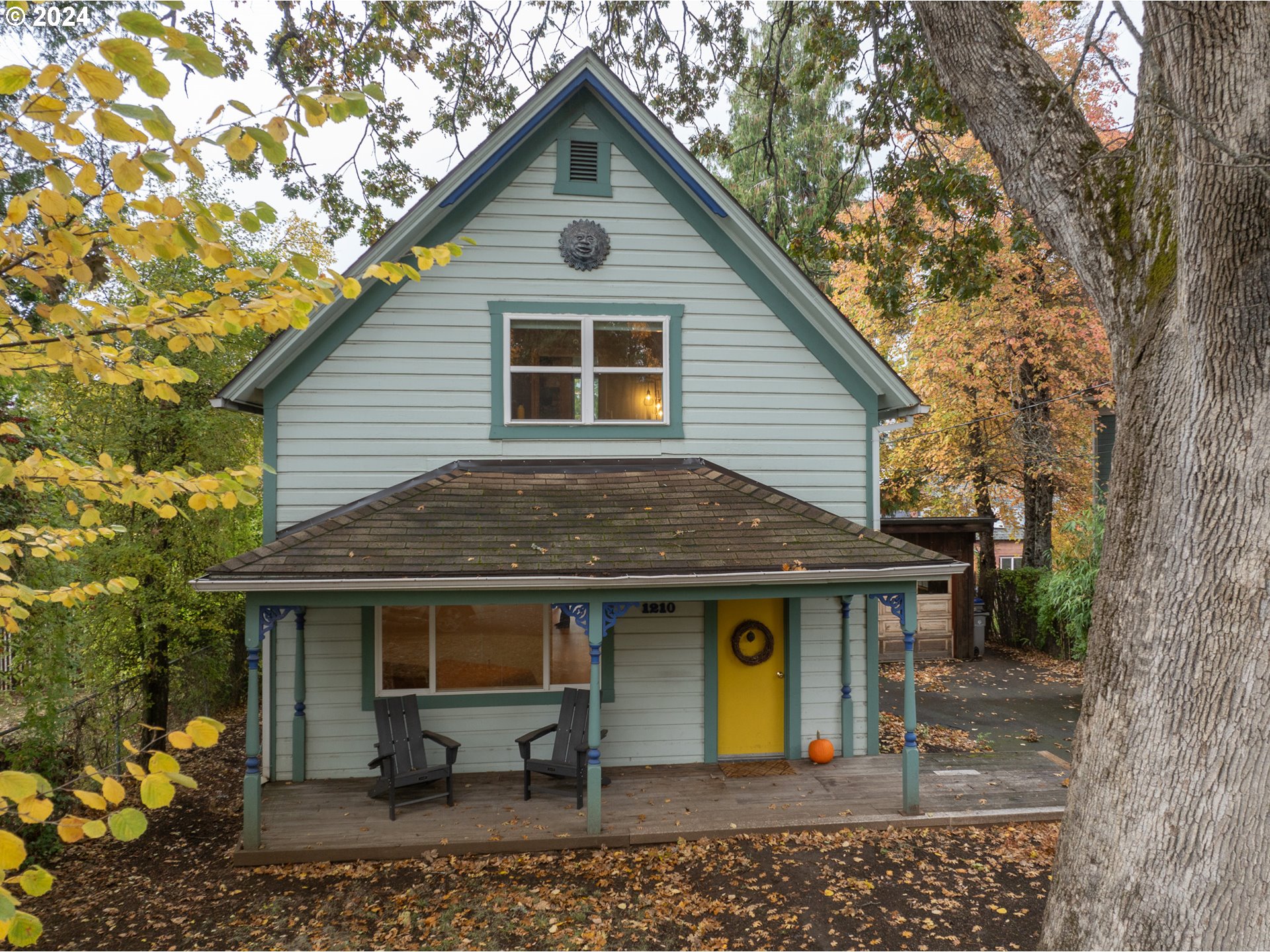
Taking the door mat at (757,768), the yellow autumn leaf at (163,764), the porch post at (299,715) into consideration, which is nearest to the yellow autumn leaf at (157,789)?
the yellow autumn leaf at (163,764)

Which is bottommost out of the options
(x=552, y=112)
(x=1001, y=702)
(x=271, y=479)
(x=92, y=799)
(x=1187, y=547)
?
(x=1001, y=702)

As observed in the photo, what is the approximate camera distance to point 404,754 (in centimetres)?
762

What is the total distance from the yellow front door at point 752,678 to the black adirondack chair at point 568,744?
198 cm

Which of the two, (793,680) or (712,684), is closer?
(712,684)

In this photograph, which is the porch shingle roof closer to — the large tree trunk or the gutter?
the gutter

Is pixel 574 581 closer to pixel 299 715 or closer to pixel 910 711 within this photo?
pixel 910 711

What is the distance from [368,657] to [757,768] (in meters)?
4.85

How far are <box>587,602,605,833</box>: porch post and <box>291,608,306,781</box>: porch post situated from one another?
3584 millimetres

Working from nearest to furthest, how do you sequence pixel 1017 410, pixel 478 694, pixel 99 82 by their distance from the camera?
1. pixel 99 82
2. pixel 478 694
3. pixel 1017 410

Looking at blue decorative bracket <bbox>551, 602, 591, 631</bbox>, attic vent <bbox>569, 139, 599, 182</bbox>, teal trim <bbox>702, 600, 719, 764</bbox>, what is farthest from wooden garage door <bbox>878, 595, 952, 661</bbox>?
attic vent <bbox>569, 139, 599, 182</bbox>

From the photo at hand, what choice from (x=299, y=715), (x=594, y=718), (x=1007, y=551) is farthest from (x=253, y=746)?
(x=1007, y=551)

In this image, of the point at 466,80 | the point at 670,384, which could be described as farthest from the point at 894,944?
the point at 466,80

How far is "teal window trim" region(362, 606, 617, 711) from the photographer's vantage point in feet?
27.3

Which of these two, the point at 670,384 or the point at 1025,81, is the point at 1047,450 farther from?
the point at 1025,81
